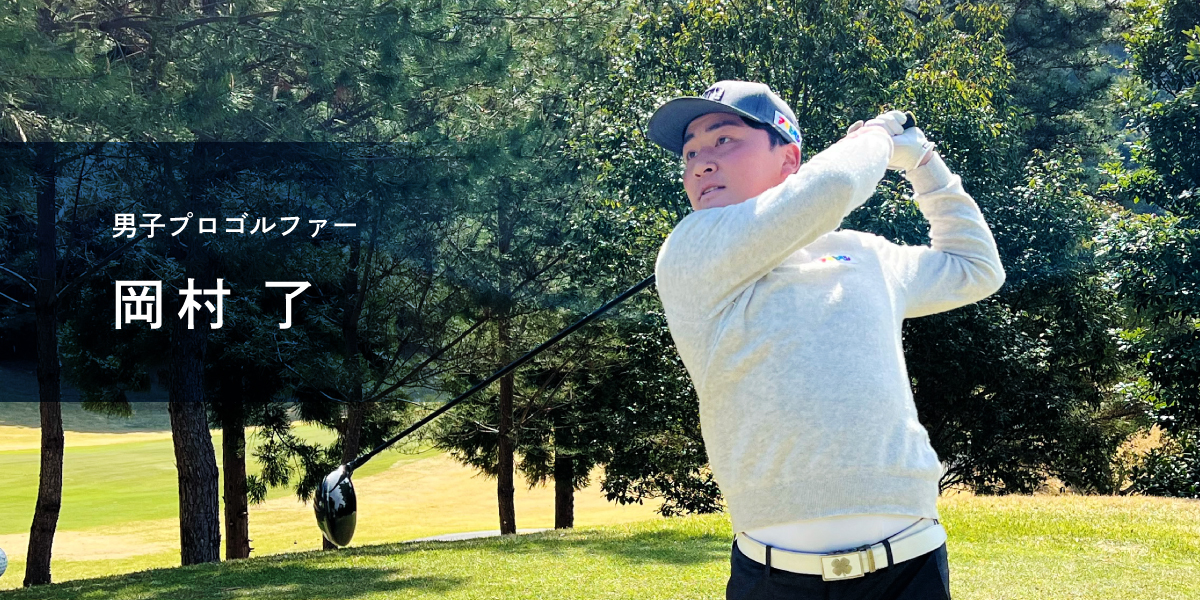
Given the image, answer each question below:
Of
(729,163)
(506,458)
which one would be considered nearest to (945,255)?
(729,163)

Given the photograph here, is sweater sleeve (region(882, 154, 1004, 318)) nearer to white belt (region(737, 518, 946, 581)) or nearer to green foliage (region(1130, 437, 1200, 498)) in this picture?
white belt (region(737, 518, 946, 581))

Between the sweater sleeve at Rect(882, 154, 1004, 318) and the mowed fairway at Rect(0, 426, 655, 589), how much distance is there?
48.5 feet

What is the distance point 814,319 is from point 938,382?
13065 mm

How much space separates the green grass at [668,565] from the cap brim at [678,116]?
4.70m

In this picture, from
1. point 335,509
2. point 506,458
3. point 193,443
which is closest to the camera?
point 335,509

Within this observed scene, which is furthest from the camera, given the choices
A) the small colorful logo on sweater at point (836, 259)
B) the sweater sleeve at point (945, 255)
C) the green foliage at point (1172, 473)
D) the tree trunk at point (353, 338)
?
the green foliage at point (1172, 473)

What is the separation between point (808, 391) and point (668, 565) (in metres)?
6.25

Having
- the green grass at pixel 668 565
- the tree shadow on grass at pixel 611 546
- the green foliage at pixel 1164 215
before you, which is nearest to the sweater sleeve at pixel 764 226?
the green grass at pixel 668 565

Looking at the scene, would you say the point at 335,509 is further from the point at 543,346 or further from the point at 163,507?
the point at 163,507

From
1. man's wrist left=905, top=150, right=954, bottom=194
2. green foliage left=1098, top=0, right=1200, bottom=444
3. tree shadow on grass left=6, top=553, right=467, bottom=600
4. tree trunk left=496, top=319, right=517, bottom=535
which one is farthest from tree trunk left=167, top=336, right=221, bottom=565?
man's wrist left=905, top=150, right=954, bottom=194

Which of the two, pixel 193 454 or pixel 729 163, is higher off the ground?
pixel 729 163

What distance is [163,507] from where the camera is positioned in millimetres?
22734

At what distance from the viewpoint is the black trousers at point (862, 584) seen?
1.49 m

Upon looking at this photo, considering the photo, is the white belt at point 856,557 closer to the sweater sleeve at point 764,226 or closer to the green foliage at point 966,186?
the sweater sleeve at point 764,226
